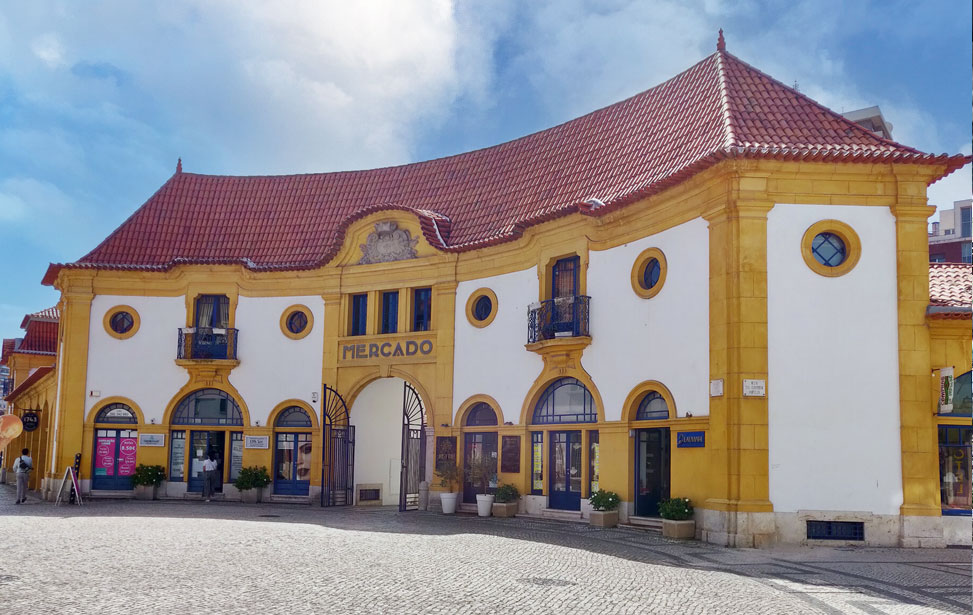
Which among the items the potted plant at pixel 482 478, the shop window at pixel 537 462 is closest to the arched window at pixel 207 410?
the potted plant at pixel 482 478

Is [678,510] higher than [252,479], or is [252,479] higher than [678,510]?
[678,510]

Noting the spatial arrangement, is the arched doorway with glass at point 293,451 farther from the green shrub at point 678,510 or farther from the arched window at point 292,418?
the green shrub at point 678,510

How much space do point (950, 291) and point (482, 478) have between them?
12.0m

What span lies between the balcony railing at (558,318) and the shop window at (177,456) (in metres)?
12.5

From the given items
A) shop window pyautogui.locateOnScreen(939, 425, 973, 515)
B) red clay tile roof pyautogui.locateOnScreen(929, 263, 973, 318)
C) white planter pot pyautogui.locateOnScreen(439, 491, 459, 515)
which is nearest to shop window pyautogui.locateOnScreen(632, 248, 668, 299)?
red clay tile roof pyautogui.locateOnScreen(929, 263, 973, 318)

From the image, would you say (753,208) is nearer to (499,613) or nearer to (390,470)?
(499,613)

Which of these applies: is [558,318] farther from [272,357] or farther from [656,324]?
[272,357]

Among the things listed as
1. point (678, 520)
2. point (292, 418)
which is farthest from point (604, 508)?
point (292, 418)

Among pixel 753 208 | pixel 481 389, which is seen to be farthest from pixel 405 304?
pixel 753 208

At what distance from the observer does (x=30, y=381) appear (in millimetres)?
40406

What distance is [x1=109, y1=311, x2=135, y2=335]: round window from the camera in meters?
30.7

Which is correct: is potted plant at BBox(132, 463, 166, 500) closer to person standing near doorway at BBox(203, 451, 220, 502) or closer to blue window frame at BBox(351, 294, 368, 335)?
person standing near doorway at BBox(203, 451, 220, 502)

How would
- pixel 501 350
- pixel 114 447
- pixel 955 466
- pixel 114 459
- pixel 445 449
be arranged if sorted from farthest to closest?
1. pixel 114 447
2. pixel 114 459
3. pixel 445 449
4. pixel 501 350
5. pixel 955 466

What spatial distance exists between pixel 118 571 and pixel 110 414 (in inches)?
717
